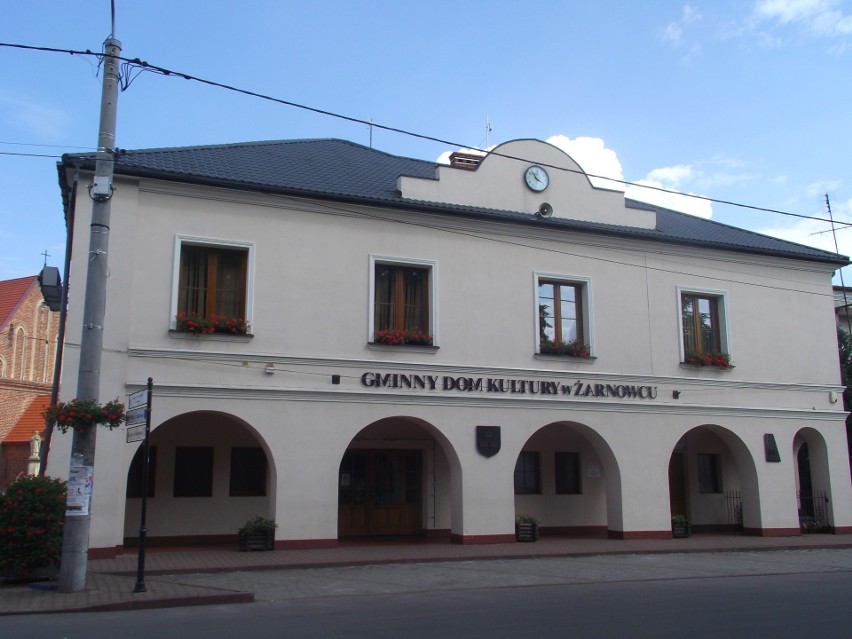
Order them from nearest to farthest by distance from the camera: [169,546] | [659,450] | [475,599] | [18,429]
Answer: [475,599] < [169,546] < [659,450] < [18,429]

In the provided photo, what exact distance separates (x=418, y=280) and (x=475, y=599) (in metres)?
8.96

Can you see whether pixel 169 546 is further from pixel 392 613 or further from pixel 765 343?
pixel 765 343

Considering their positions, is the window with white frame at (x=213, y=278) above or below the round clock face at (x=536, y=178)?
below

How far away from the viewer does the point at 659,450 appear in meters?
20.6

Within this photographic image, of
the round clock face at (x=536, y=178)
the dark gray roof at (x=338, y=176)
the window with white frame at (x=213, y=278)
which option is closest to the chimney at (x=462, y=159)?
the dark gray roof at (x=338, y=176)

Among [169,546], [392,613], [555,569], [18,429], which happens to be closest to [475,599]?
[392,613]

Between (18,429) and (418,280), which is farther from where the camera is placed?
(18,429)

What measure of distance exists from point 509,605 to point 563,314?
1041 centimetres

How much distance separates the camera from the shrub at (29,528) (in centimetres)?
1230

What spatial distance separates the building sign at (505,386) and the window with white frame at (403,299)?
0.81 meters

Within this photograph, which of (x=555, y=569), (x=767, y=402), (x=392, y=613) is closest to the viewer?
(x=392, y=613)

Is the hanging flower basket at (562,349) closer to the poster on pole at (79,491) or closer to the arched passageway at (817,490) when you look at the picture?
the arched passageway at (817,490)

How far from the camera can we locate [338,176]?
19641 mm

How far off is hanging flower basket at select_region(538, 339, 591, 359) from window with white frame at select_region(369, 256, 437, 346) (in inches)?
111
